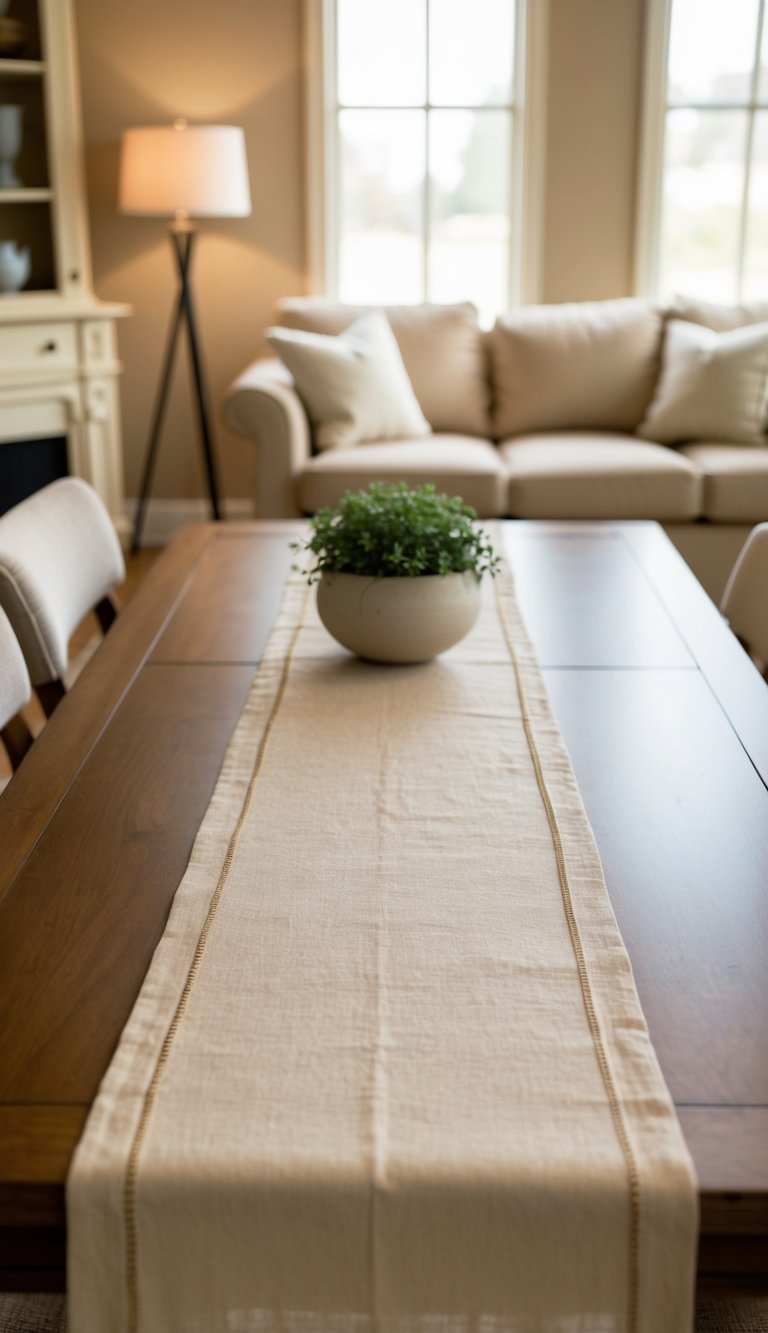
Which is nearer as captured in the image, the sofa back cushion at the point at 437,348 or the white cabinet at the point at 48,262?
the white cabinet at the point at 48,262

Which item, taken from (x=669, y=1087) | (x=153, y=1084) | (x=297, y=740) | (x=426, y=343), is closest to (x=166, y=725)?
(x=297, y=740)

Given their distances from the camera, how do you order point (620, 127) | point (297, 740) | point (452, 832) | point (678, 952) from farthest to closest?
point (620, 127) → point (297, 740) → point (452, 832) → point (678, 952)

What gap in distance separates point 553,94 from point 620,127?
28 centimetres

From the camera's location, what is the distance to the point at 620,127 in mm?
5062

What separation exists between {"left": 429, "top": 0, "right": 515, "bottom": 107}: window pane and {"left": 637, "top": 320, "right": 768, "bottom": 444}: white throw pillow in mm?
1355

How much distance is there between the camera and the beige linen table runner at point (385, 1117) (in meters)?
0.82

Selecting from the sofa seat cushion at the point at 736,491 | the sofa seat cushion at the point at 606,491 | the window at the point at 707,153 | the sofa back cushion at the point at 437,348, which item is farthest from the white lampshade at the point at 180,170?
the sofa seat cushion at the point at 736,491

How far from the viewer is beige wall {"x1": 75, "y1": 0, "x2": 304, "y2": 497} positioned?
5.00 meters

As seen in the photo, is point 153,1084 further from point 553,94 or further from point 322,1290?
point 553,94

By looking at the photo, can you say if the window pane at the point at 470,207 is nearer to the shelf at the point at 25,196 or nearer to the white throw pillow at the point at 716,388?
the white throw pillow at the point at 716,388

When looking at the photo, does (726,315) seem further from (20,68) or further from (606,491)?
(20,68)

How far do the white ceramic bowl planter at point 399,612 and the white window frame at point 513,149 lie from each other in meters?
3.81

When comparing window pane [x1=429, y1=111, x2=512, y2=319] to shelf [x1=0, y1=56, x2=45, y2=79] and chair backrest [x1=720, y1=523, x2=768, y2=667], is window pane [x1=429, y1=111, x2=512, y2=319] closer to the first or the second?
shelf [x1=0, y1=56, x2=45, y2=79]

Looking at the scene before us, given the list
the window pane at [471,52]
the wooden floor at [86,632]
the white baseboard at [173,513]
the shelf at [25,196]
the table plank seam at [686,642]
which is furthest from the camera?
the white baseboard at [173,513]
